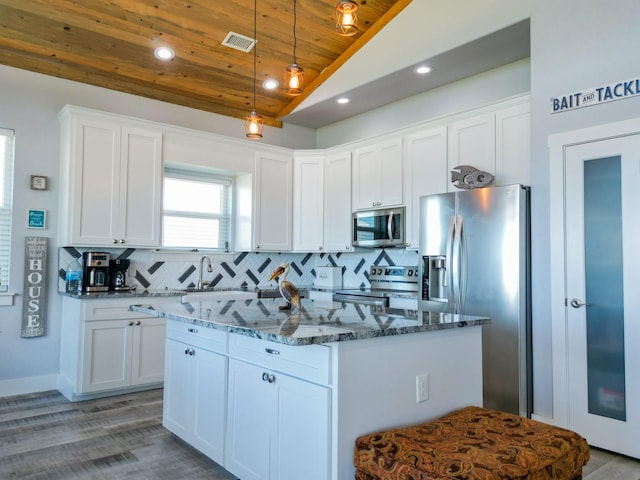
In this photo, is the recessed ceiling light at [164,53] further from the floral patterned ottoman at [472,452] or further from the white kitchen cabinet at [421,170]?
the floral patterned ottoman at [472,452]

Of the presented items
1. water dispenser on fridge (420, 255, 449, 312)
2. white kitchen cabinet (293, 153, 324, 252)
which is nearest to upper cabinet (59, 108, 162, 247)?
white kitchen cabinet (293, 153, 324, 252)

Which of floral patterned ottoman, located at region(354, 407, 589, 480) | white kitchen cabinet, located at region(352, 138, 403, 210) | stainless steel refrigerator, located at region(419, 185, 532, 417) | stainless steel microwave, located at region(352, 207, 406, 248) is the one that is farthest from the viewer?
white kitchen cabinet, located at region(352, 138, 403, 210)

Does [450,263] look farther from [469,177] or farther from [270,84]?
[270,84]

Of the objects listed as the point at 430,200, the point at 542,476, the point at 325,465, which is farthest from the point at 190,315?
the point at 430,200

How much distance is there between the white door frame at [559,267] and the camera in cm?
319

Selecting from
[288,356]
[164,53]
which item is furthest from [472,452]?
[164,53]

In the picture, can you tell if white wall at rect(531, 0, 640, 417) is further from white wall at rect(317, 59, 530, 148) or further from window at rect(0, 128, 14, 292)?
window at rect(0, 128, 14, 292)

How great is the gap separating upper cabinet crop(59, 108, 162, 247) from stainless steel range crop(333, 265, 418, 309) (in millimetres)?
1988

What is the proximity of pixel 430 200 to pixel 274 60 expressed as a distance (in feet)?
7.39

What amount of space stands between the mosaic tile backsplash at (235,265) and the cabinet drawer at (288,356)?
8.75 ft

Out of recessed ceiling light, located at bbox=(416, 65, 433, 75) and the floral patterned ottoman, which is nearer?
the floral patterned ottoman

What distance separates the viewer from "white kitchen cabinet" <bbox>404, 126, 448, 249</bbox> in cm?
432

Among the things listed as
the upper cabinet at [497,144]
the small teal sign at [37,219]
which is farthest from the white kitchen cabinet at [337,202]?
the small teal sign at [37,219]

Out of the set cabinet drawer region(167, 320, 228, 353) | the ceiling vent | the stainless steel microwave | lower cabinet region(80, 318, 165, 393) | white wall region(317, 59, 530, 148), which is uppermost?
the ceiling vent
